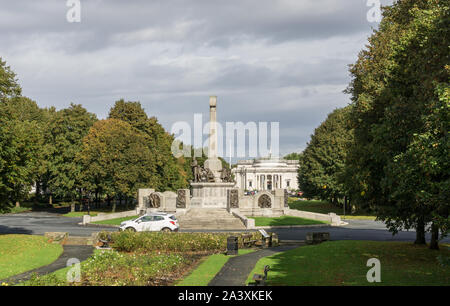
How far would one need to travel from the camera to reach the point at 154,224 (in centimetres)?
3400

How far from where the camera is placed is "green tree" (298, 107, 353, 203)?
66.4 metres

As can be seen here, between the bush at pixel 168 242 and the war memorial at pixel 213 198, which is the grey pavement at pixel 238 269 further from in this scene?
the war memorial at pixel 213 198

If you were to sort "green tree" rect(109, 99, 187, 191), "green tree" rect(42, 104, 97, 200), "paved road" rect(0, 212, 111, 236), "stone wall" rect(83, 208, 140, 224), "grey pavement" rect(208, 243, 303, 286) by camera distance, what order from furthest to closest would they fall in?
"green tree" rect(109, 99, 187, 191), "green tree" rect(42, 104, 97, 200), "stone wall" rect(83, 208, 140, 224), "paved road" rect(0, 212, 111, 236), "grey pavement" rect(208, 243, 303, 286)

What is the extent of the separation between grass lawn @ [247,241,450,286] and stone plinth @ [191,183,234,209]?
28.4 metres

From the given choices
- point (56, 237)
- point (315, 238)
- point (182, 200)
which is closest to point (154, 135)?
point (182, 200)

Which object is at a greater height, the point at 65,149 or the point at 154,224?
the point at 65,149

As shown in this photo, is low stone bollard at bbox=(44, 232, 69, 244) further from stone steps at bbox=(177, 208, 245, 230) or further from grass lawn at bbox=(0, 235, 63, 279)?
stone steps at bbox=(177, 208, 245, 230)

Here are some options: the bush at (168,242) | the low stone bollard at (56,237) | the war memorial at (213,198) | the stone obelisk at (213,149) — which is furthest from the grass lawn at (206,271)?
the stone obelisk at (213,149)

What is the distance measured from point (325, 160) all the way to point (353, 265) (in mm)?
48990

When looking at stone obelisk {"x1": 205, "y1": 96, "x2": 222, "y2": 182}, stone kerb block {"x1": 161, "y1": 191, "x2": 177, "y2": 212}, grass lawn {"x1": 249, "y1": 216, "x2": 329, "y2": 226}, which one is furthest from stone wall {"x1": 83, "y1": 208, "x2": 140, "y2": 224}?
grass lawn {"x1": 249, "y1": 216, "x2": 329, "y2": 226}

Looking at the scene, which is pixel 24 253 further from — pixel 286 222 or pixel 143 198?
pixel 143 198

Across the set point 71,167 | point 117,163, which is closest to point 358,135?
point 117,163

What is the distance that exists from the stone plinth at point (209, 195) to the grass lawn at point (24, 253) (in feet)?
87.3

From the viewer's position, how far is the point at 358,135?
81.9 ft
